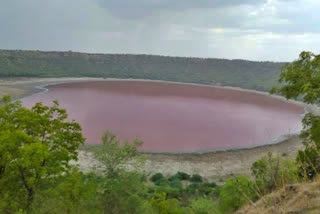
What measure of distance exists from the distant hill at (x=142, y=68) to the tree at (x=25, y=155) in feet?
367

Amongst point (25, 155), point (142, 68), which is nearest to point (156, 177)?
point (25, 155)

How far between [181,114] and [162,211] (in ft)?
166

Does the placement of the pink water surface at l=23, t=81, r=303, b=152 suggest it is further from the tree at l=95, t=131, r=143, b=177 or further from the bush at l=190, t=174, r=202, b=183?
the tree at l=95, t=131, r=143, b=177

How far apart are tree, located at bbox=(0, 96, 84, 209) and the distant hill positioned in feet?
367

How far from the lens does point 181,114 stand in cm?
6825

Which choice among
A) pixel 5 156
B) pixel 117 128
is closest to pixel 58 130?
pixel 5 156

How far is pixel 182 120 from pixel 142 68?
111 m

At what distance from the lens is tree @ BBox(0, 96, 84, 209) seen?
43.8ft

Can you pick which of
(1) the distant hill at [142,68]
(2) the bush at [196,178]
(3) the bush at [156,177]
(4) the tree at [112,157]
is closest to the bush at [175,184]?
(3) the bush at [156,177]

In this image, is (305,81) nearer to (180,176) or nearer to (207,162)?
(180,176)

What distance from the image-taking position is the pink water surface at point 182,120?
Answer: 151 feet

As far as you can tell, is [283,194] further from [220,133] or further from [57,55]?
[57,55]

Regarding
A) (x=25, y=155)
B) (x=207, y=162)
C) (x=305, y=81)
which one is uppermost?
(x=305, y=81)

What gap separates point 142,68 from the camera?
17025cm
